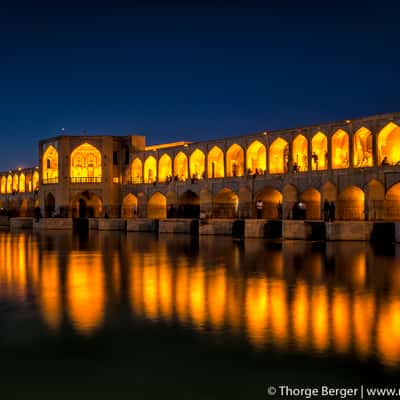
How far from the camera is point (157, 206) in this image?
1294 inches

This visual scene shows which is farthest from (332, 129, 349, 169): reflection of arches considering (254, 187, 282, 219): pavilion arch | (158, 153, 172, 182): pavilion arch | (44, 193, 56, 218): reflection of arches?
(44, 193, 56, 218): reflection of arches

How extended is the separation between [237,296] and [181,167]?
24.9 m

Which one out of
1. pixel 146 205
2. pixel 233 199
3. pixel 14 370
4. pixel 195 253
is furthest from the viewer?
pixel 146 205

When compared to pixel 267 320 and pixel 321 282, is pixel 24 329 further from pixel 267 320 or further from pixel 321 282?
pixel 321 282

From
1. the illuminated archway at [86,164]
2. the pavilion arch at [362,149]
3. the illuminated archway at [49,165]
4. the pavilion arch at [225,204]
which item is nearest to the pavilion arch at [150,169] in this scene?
the illuminated archway at [86,164]

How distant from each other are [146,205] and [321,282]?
24.4 m

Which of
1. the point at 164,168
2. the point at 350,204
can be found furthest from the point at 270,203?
the point at 164,168

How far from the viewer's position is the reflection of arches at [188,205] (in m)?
30.3

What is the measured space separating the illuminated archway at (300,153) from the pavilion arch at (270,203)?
2279mm

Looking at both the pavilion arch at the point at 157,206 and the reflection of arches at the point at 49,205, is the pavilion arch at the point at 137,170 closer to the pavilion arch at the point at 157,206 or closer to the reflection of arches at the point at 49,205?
the pavilion arch at the point at 157,206

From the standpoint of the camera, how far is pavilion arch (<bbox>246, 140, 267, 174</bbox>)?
26.5m

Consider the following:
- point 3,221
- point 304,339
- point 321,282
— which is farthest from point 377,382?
point 3,221

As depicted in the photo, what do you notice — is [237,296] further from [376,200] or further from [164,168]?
[164,168]

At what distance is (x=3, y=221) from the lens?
1487 inches
